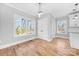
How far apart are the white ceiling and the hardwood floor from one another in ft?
1.66

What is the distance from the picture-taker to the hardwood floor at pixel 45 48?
2002 mm

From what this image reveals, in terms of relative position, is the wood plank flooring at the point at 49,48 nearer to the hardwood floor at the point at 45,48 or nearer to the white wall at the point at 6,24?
the hardwood floor at the point at 45,48

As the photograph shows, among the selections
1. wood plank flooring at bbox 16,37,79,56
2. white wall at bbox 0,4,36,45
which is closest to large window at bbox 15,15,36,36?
white wall at bbox 0,4,36,45

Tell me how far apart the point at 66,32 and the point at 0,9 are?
4.21ft

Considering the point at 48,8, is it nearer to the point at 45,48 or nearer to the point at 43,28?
the point at 43,28

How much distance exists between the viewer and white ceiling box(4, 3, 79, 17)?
6.48 feet

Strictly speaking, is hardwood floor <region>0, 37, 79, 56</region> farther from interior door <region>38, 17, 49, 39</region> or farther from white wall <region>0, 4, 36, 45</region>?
white wall <region>0, 4, 36, 45</region>

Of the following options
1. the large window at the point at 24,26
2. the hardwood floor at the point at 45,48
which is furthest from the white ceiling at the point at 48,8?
the hardwood floor at the point at 45,48

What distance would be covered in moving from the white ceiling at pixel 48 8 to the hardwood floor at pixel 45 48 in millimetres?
506

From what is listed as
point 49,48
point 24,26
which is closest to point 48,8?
point 24,26

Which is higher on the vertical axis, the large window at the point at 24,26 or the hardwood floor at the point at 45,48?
the large window at the point at 24,26

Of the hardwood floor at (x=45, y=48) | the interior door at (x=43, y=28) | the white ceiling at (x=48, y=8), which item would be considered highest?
the white ceiling at (x=48, y=8)

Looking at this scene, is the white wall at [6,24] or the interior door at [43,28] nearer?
the white wall at [6,24]

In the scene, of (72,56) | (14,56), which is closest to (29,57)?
(14,56)
